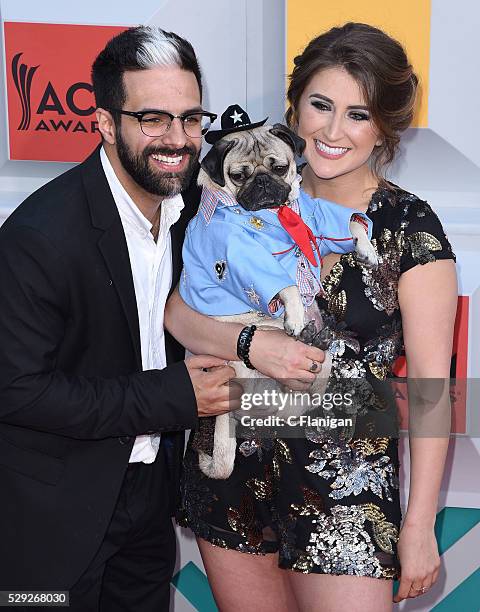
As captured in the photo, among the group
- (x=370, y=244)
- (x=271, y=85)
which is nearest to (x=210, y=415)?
(x=370, y=244)

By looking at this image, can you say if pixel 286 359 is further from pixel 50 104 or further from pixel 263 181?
pixel 50 104

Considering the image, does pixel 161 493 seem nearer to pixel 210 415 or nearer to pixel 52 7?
pixel 210 415

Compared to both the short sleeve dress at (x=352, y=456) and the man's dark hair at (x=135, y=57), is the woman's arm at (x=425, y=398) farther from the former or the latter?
the man's dark hair at (x=135, y=57)

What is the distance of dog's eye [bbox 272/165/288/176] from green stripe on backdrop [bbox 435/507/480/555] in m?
1.50

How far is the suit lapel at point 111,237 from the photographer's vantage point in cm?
232

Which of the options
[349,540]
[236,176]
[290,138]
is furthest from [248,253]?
[349,540]

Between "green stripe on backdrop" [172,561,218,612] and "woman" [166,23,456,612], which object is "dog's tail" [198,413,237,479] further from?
"green stripe on backdrop" [172,561,218,612]

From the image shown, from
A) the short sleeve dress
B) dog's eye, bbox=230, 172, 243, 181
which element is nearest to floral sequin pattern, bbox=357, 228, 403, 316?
the short sleeve dress

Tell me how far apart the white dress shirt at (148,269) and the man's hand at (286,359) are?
31cm

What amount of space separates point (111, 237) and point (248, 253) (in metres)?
0.36

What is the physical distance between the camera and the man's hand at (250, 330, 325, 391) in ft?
7.65

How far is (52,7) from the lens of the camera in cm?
316

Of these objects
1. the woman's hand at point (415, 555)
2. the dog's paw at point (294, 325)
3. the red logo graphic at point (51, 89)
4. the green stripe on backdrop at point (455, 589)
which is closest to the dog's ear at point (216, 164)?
the dog's paw at point (294, 325)

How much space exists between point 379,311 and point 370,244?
0.58 feet
